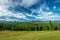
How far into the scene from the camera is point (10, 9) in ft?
49.8

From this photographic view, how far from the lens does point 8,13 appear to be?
15227mm

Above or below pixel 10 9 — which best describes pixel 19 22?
below

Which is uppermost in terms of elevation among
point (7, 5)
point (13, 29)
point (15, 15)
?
point (7, 5)

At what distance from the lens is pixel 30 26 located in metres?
16.3

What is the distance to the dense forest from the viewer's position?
16.2 metres

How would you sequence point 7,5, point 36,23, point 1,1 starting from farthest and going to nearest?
point 36,23
point 7,5
point 1,1

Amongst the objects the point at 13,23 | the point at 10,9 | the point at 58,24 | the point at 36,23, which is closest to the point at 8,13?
the point at 10,9

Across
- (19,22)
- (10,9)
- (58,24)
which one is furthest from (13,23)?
(58,24)

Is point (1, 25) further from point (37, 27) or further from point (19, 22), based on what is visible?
point (37, 27)

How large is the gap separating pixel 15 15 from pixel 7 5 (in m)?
1.74

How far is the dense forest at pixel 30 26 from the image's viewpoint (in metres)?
16.2

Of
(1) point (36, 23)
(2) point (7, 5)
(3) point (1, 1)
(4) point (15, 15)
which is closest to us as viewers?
(3) point (1, 1)

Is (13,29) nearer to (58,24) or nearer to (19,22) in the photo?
(19,22)

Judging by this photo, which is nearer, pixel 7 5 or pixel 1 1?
pixel 1 1
